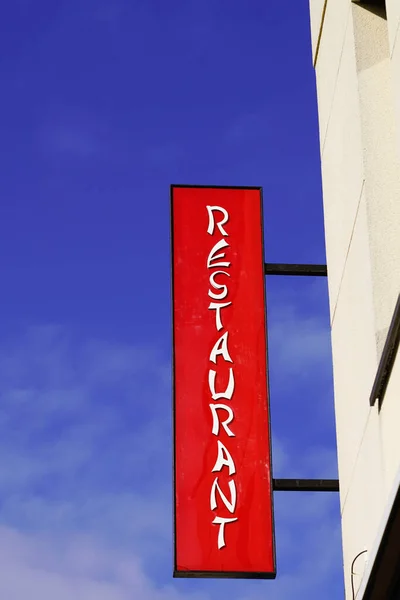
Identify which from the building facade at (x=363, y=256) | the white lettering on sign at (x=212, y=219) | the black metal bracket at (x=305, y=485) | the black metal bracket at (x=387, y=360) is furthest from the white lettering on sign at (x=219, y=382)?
the black metal bracket at (x=387, y=360)

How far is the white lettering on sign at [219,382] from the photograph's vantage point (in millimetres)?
11500

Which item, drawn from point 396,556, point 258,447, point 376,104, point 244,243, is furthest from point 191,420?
point 396,556

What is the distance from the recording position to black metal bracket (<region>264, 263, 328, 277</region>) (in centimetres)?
1255

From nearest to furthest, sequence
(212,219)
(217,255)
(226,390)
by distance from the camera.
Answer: (226,390), (217,255), (212,219)

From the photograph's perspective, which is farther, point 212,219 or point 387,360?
point 212,219

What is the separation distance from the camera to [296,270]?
1257 centimetres

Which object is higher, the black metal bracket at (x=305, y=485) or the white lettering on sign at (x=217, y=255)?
the white lettering on sign at (x=217, y=255)

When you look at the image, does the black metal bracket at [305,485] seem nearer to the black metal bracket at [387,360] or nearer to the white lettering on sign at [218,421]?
the white lettering on sign at [218,421]

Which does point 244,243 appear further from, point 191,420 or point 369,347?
point 369,347

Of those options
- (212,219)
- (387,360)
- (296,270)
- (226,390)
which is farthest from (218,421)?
(387,360)

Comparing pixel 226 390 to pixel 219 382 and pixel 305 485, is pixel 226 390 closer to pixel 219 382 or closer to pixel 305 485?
pixel 219 382

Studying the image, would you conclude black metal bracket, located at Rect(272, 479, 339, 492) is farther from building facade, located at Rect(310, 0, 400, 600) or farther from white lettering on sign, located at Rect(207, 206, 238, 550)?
white lettering on sign, located at Rect(207, 206, 238, 550)

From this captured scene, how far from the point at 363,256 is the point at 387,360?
4.45 ft

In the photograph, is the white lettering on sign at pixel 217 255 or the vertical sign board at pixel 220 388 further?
the white lettering on sign at pixel 217 255
